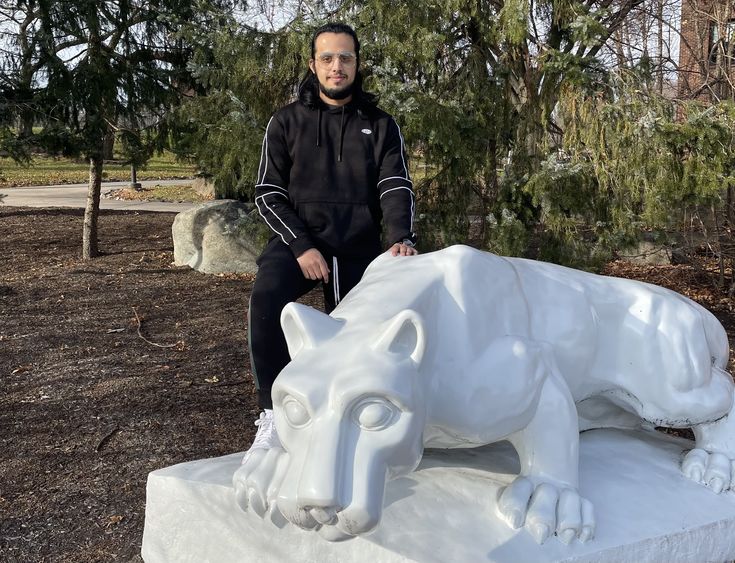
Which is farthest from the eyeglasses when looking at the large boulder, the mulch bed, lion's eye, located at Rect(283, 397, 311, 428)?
the large boulder

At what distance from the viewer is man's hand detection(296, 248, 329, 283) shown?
3.25 m

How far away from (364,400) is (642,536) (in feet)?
3.97

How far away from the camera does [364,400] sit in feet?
5.92

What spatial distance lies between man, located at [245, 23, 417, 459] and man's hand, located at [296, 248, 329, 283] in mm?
11

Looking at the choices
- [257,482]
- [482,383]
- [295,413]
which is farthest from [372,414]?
[257,482]

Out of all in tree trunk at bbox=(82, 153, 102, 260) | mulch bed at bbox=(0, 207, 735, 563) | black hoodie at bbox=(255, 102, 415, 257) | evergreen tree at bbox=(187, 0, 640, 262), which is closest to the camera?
black hoodie at bbox=(255, 102, 415, 257)

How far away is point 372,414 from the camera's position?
5.92 feet

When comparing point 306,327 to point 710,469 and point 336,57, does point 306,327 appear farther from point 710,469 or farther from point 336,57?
point 710,469

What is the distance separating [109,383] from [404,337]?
13.9 feet

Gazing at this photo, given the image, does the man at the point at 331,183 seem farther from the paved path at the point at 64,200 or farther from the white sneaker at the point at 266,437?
the paved path at the point at 64,200

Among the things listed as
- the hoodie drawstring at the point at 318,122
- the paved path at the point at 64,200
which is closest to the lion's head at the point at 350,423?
the hoodie drawstring at the point at 318,122

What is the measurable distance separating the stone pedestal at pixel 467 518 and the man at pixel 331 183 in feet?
2.96

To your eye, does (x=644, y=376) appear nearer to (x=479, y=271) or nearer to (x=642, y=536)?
(x=642, y=536)

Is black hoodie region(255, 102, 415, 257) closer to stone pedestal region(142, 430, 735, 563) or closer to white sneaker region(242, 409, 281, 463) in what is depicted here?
white sneaker region(242, 409, 281, 463)
